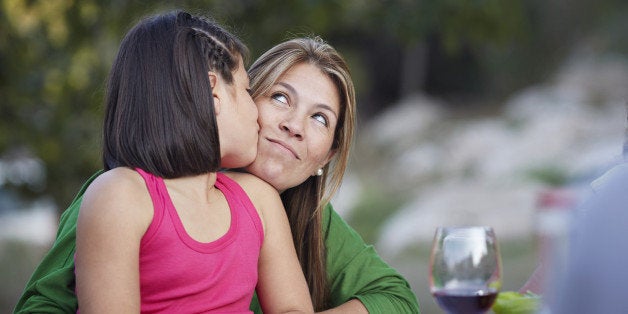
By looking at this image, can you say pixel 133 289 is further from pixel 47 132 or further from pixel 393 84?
pixel 393 84

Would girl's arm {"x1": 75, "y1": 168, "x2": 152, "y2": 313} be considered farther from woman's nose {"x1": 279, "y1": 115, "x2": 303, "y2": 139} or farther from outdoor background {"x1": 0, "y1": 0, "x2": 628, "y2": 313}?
woman's nose {"x1": 279, "y1": 115, "x2": 303, "y2": 139}

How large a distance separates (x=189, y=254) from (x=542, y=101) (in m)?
16.0

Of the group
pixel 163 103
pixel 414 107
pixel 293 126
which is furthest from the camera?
pixel 414 107

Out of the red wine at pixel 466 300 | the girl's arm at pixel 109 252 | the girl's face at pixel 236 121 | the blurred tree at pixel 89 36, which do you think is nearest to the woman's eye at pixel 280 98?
the girl's face at pixel 236 121

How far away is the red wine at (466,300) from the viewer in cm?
192

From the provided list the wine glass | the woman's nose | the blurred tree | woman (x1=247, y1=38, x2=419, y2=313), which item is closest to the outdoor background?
the blurred tree

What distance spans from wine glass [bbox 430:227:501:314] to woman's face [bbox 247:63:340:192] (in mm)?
407

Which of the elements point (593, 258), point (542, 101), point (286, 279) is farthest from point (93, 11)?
point (542, 101)

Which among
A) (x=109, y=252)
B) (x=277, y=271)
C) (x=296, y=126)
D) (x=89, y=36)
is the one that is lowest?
(x=277, y=271)

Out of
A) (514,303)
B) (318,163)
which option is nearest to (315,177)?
(318,163)

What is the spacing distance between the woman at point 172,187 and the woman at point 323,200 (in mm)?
293

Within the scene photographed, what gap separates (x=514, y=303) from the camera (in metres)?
1.98

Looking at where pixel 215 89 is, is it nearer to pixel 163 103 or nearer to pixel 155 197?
pixel 163 103

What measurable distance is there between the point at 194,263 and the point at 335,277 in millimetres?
679
